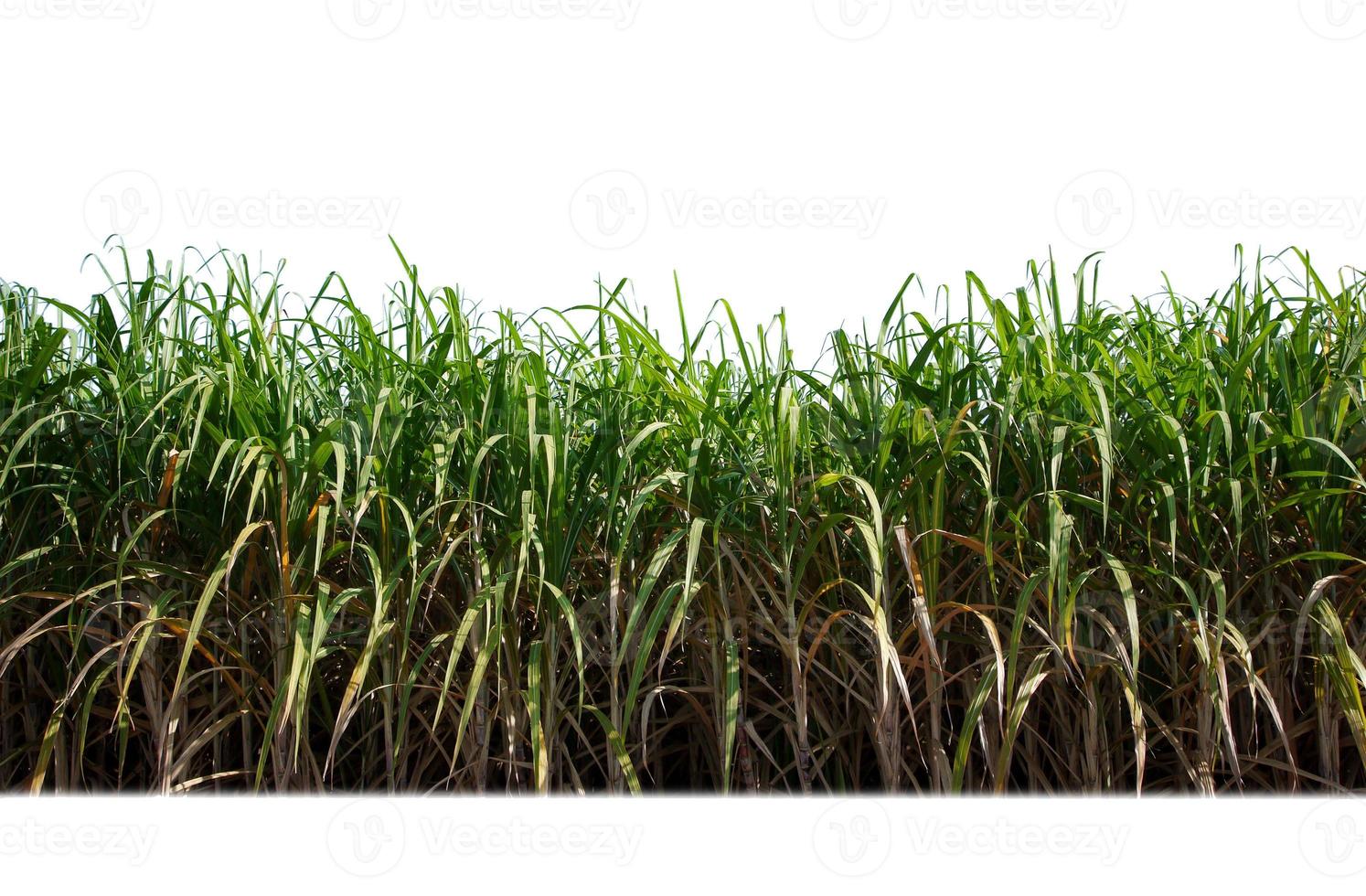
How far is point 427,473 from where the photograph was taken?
242cm

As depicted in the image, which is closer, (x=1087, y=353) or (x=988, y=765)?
(x=988, y=765)

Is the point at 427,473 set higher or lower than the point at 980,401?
lower

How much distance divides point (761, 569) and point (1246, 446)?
119 cm

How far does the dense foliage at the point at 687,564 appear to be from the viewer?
7.64 ft

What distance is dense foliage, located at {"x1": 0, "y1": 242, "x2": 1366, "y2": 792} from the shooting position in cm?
233

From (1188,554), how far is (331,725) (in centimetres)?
208

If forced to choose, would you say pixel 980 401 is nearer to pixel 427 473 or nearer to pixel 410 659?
pixel 427 473

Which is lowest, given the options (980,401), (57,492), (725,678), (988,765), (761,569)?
(988,765)

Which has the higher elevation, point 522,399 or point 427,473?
point 522,399

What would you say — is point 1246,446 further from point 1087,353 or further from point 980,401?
point 980,401

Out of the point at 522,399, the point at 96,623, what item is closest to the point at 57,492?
the point at 96,623

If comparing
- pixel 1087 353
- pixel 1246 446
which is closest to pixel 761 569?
pixel 1087 353

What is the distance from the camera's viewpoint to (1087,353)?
268 cm

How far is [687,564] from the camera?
2.28 m
